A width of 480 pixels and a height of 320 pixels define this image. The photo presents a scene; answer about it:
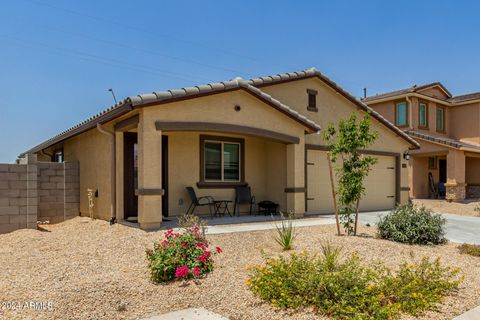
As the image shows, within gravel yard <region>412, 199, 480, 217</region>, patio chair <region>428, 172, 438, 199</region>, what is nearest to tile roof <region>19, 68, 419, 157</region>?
gravel yard <region>412, 199, 480, 217</region>

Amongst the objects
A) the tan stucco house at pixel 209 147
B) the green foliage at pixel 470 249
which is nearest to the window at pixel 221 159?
the tan stucco house at pixel 209 147

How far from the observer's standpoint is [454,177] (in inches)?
789

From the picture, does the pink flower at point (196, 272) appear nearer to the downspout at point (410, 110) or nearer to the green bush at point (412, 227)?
the green bush at point (412, 227)

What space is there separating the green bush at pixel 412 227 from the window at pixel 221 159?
16.9 ft

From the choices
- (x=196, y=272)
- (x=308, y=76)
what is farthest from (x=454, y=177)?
(x=196, y=272)

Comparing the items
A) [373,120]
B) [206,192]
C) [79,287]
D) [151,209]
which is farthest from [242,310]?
[373,120]

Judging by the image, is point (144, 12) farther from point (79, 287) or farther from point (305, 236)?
point (79, 287)

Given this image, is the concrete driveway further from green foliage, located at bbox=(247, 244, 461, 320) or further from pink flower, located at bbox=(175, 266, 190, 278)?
pink flower, located at bbox=(175, 266, 190, 278)

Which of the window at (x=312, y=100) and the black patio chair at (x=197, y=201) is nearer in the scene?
the black patio chair at (x=197, y=201)

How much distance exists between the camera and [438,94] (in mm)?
24547

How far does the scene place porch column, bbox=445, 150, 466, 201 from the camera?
20.0 meters

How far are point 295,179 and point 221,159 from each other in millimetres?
2412

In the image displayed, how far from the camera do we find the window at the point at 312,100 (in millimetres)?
14953

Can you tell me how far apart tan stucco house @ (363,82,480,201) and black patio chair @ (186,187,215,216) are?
1348cm
